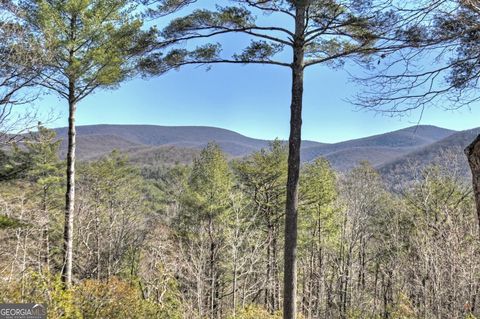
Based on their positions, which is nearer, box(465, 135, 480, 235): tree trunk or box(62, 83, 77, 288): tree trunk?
box(465, 135, 480, 235): tree trunk

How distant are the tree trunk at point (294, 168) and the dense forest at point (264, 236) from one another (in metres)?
3.73

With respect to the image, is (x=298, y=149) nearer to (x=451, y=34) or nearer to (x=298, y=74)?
(x=298, y=74)

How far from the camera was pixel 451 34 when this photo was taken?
4.59 metres

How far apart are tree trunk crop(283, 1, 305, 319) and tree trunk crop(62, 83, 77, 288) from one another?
513cm

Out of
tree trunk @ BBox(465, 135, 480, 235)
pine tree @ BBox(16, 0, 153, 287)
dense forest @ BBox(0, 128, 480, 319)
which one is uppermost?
pine tree @ BBox(16, 0, 153, 287)

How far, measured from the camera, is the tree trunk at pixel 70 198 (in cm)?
881

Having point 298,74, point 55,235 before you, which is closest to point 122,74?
point 298,74

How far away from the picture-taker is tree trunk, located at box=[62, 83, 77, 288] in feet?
28.9

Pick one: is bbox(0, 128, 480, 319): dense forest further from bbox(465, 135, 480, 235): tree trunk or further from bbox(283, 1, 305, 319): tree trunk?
bbox(465, 135, 480, 235): tree trunk

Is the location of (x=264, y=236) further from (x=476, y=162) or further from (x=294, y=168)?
(x=476, y=162)

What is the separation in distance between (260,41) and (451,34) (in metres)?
3.36

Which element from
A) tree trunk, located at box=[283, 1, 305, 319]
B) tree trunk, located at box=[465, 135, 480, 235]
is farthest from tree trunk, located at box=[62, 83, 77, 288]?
tree trunk, located at box=[465, 135, 480, 235]

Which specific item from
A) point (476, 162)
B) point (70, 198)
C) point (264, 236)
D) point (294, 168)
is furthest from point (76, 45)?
point (264, 236)

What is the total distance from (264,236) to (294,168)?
12.4 metres
